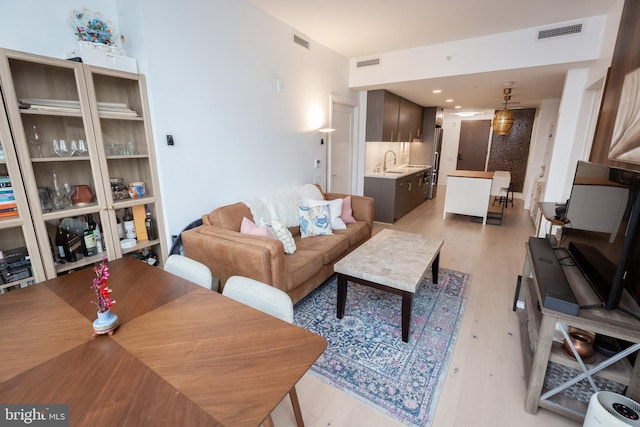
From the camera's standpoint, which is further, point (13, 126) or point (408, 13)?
point (408, 13)

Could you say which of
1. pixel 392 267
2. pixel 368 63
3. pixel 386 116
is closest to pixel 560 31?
pixel 368 63

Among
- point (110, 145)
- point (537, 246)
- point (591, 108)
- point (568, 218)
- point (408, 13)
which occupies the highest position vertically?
point (408, 13)

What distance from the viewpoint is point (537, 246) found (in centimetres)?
225

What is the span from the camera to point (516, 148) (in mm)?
7844

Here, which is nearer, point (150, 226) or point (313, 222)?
point (150, 226)

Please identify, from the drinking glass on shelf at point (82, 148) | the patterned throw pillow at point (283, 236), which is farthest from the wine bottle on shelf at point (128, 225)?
the patterned throw pillow at point (283, 236)

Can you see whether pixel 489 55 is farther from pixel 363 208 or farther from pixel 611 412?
pixel 611 412

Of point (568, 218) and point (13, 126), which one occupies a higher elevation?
point (13, 126)

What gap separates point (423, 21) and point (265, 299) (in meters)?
3.42

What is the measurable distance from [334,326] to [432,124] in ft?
21.1

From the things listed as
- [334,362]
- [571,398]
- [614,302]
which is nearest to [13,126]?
[334,362]

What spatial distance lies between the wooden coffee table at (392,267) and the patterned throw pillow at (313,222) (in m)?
0.60

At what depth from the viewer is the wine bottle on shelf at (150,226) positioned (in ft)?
8.07

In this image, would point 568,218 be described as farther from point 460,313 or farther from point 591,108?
point 591,108
